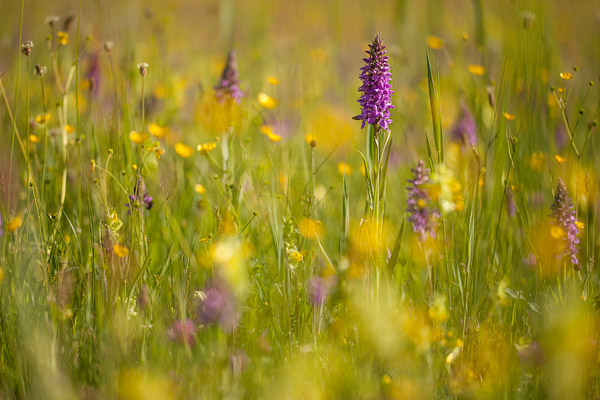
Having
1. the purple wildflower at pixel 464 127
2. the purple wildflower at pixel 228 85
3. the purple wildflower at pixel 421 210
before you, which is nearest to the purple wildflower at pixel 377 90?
the purple wildflower at pixel 421 210

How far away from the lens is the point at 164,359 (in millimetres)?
1251

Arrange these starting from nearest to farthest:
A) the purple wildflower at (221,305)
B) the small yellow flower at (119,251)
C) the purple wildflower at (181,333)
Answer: the purple wildflower at (221,305), the purple wildflower at (181,333), the small yellow flower at (119,251)

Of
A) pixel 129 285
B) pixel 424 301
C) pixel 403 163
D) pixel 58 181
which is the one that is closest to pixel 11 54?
pixel 58 181

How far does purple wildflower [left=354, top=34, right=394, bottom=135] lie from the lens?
1479 millimetres

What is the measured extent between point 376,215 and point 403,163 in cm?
166

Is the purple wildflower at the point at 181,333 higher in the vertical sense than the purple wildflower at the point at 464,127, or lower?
lower

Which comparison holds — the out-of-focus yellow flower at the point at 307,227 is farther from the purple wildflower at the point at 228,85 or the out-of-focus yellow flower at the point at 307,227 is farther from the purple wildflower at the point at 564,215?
the purple wildflower at the point at 228,85

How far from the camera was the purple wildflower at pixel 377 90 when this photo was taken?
148 cm

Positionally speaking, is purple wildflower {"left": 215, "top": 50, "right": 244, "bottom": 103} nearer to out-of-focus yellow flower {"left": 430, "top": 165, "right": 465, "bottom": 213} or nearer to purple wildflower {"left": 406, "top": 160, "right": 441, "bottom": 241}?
purple wildflower {"left": 406, "top": 160, "right": 441, "bottom": 241}

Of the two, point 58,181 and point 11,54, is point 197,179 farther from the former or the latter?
point 11,54

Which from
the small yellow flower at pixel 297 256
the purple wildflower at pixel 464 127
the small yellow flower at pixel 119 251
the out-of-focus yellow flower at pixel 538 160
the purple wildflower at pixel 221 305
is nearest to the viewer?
the purple wildflower at pixel 221 305

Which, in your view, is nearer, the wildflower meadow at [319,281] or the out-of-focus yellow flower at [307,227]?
the wildflower meadow at [319,281]

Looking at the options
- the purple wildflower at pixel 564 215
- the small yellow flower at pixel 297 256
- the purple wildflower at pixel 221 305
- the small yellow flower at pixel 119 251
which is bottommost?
the purple wildflower at pixel 221 305

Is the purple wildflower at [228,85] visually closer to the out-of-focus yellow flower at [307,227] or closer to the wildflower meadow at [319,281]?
the wildflower meadow at [319,281]
